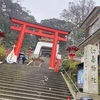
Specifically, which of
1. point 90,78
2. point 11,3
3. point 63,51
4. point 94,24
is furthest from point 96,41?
point 11,3

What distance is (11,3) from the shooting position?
3788cm

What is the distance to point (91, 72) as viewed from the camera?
8250 millimetres

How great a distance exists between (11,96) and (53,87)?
3100mm

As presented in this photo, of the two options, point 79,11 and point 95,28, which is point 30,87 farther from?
point 79,11

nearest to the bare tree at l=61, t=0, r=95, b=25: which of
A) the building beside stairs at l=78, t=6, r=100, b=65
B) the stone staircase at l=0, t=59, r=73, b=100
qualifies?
the building beside stairs at l=78, t=6, r=100, b=65

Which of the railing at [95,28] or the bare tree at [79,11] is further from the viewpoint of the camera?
the bare tree at [79,11]

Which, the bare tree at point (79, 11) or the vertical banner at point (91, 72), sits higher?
the bare tree at point (79, 11)

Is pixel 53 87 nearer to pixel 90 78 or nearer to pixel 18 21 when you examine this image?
pixel 90 78

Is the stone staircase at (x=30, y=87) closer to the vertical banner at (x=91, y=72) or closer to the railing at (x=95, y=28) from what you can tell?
the vertical banner at (x=91, y=72)

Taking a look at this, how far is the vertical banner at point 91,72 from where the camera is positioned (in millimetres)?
7926

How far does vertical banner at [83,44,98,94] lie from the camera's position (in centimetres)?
793

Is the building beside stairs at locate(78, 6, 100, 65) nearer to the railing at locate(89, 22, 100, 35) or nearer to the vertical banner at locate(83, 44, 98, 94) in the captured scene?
the railing at locate(89, 22, 100, 35)

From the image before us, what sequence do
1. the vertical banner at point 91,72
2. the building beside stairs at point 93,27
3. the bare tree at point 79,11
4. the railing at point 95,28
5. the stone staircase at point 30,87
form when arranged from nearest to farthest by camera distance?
the vertical banner at point 91,72
the stone staircase at point 30,87
the building beside stairs at point 93,27
the railing at point 95,28
the bare tree at point 79,11

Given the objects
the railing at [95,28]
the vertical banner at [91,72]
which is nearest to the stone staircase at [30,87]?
the vertical banner at [91,72]
